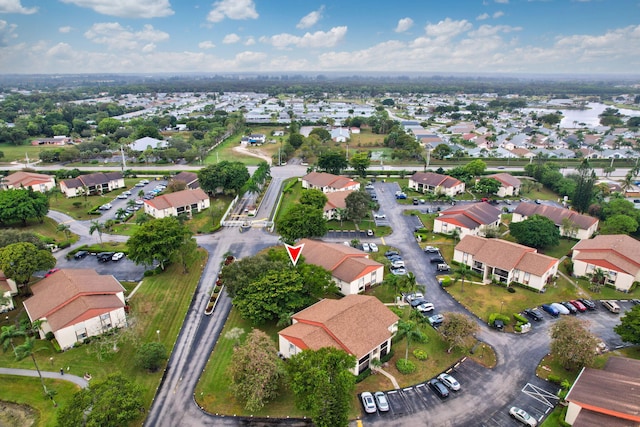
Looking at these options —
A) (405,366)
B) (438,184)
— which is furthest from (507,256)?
(438,184)

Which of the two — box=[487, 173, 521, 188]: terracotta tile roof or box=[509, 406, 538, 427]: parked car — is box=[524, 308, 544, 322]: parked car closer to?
box=[509, 406, 538, 427]: parked car

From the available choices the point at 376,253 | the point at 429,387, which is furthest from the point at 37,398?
the point at 376,253

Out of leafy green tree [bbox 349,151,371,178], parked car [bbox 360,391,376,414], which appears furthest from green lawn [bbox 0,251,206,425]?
leafy green tree [bbox 349,151,371,178]

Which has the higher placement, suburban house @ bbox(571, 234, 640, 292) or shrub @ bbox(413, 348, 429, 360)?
suburban house @ bbox(571, 234, 640, 292)

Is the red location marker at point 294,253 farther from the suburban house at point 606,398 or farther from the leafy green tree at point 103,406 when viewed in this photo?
the suburban house at point 606,398

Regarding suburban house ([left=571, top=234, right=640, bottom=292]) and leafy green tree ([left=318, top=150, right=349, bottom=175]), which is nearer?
suburban house ([left=571, top=234, right=640, bottom=292])

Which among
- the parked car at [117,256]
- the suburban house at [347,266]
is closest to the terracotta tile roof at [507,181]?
the suburban house at [347,266]

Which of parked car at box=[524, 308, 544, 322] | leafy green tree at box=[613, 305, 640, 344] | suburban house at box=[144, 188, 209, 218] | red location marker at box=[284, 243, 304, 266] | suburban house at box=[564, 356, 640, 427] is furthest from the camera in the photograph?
suburban house at box=[144, 188, 209, 218]

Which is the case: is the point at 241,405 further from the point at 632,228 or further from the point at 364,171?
the point at 364,171
